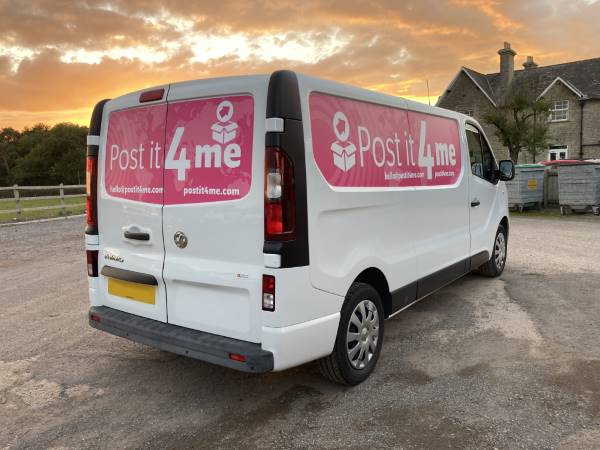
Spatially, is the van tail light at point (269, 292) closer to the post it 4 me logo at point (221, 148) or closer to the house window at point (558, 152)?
the post it 4 me logo at point (221, 148)

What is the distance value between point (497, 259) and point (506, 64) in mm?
36097

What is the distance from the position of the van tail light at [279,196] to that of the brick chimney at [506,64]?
130 ft

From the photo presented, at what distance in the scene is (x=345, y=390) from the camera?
3.61 metres

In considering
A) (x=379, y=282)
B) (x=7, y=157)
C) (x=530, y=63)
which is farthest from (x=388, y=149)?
(x=7, y=157)

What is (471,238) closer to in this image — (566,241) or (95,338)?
(95,338)

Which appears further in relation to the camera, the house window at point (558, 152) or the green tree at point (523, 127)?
the house window at point (558, 152)

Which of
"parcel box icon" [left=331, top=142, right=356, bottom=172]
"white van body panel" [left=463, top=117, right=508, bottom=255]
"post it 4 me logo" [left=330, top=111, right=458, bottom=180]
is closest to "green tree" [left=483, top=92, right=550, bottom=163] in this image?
"white van body panel" [left=463, top=117, right=508, bottom=255]

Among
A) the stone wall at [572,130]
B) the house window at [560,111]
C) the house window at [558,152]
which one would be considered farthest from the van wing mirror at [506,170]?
the house window at [560,111]

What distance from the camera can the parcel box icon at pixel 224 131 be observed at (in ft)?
10.1

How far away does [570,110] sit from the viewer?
33969mm

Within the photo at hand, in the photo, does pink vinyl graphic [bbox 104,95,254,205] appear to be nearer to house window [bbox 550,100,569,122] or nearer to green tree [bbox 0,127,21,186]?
house window [bbox 550,100,569,122]

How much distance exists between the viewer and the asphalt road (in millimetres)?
3008

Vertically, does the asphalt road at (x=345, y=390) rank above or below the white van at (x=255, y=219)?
below

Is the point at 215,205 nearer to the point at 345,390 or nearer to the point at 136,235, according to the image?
the point at 136,235
